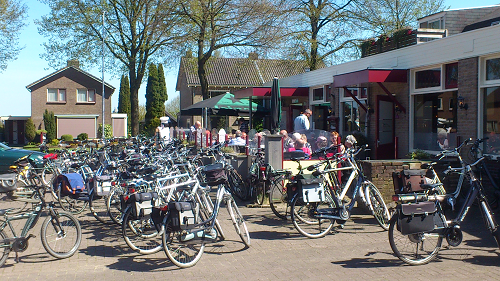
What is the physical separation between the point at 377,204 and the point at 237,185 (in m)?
3.52

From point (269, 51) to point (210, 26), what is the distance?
10.6ft

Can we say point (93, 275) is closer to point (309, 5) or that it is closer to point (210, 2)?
point (210, 2)

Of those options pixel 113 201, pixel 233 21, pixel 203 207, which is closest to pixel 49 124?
pixel 233 21

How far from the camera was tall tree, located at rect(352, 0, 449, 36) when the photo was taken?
27.5 meters

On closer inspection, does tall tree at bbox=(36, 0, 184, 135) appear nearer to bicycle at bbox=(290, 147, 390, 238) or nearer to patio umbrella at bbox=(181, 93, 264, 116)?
patio umbrella at bbox=(181, 93, 264, 116)

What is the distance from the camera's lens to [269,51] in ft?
80.7

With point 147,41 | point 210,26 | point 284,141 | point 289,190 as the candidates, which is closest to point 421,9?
point 210,26

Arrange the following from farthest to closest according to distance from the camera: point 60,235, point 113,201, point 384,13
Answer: point 384,13 → point 113,201 → point 60,235

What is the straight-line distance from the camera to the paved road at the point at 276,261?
17.3ft

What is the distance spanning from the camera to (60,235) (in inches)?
233

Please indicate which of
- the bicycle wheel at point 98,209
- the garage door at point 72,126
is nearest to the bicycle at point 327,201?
the bicycle wheel at point 98,209

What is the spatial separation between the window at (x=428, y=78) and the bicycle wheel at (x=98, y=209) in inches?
321

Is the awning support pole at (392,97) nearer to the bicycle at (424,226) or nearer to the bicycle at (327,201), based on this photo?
the bicycle at (327,201)

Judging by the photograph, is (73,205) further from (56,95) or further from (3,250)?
(56,95)
